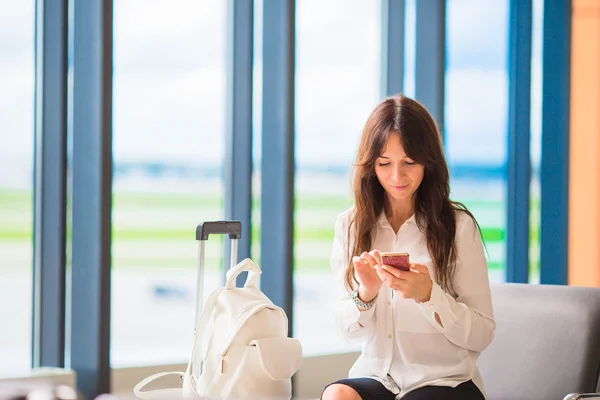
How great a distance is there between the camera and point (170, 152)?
756 centimetres

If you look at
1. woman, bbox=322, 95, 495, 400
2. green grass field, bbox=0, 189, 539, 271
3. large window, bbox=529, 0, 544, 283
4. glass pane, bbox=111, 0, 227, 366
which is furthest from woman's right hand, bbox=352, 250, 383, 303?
green grass field, bbox=0, 189, 539, 271

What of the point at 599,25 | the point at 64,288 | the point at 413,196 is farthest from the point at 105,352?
the point at 599,25

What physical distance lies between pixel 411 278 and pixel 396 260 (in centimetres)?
6

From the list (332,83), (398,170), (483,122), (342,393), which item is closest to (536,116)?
(483,122)

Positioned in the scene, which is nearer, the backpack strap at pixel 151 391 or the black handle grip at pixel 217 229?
the backpack strap at pixel 151 391

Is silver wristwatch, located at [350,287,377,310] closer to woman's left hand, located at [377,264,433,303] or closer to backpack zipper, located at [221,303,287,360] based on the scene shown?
woman's left hand, located at [377,264,433,303]

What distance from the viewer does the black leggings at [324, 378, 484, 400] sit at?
194 centimetres

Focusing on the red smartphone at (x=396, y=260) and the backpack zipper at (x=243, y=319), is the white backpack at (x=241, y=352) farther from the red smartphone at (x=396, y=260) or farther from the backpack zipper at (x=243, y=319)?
the red smartphone at (x=396, y=260)

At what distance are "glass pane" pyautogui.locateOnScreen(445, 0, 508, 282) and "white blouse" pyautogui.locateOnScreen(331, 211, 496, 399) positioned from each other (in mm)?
2414

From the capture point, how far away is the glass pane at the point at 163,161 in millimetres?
7285

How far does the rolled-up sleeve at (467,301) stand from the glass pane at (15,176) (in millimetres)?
1799

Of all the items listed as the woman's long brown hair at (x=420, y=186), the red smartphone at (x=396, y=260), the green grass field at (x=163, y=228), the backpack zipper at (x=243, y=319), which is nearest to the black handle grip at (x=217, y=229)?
the backpack zipper at (x=243, y=319)

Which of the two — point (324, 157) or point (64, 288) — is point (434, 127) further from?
point (324, 157)

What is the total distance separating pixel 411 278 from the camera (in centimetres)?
191
